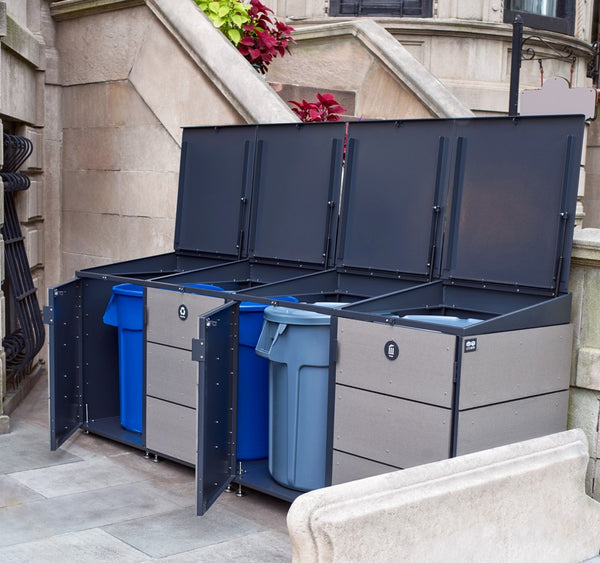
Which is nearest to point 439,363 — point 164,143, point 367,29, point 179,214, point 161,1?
point 179,214

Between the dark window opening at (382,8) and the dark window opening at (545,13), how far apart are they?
4.72 feet

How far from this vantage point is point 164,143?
8430 mm

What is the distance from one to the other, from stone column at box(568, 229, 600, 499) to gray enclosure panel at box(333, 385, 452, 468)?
1.12 m

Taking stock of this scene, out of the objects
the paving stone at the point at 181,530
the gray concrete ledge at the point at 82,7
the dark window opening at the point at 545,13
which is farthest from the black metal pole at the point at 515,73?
the dark window opening at the point at 545,13

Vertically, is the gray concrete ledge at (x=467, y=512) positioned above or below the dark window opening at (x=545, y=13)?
below

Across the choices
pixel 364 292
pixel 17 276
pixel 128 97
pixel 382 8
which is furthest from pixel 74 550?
pixel 382 8

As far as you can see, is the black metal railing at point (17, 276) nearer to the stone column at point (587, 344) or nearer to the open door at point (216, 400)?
the open door at point (216, 400)

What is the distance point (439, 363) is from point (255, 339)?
151 cm

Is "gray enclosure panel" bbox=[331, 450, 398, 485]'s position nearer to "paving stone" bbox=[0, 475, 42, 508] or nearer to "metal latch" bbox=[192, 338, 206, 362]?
"metal latch" bbox=[192, 338, 206, 362]

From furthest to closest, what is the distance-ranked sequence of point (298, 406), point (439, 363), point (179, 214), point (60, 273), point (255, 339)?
point (60, 273)
point (179, 214)
point (255, 339)
point (298, 406)
point (439, 363)

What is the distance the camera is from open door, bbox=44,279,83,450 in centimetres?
686

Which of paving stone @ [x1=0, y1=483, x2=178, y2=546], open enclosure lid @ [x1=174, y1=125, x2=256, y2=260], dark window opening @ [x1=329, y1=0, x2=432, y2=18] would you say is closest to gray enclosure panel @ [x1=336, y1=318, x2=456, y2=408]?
paving stone @ [x1=0, y1=483, x2=178, y2=546]

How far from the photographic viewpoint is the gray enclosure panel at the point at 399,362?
4914mm

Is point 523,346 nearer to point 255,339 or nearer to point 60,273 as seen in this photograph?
point 255,339
